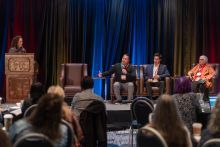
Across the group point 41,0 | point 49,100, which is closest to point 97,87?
point 41,0

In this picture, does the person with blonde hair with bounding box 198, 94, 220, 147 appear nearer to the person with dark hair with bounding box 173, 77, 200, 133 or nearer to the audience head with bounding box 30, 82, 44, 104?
the person with dark hair with bounding box 173, 77, 200, 133

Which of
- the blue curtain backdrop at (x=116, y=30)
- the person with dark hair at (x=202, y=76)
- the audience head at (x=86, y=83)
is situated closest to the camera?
the audience head at (x=86, y=83)

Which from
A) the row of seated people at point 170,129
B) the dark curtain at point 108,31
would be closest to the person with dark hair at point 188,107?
the row of seated people at point 170,129

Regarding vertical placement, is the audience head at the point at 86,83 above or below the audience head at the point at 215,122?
above

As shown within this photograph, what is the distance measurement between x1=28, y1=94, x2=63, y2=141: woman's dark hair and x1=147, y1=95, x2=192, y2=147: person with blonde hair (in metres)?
0.69

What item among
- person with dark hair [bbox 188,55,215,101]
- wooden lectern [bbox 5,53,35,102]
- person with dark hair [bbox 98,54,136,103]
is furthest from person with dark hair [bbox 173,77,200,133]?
wooden lectern [bbox 5,53,35,102]

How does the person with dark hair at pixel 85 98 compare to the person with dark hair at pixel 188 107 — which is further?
the person with dark hair at pixel 85 98

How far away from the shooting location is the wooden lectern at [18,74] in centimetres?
830

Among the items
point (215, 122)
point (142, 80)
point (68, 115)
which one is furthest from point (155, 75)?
point (215, 122)

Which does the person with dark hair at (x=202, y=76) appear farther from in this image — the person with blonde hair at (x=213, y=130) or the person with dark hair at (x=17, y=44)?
the person with blonde hair at (x=213, y=130)

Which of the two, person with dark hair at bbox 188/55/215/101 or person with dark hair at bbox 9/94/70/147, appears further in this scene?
person with dark hair at bbox 188/55/215/101

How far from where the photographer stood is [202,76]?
887 cm

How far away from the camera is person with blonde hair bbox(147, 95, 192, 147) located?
3.00 metres

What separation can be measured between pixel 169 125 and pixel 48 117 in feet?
2.87
